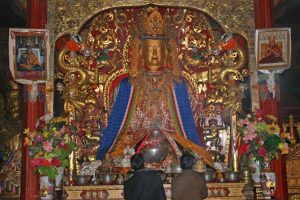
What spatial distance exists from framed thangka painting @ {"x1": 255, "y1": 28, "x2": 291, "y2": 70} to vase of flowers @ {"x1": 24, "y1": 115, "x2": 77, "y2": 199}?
309cm

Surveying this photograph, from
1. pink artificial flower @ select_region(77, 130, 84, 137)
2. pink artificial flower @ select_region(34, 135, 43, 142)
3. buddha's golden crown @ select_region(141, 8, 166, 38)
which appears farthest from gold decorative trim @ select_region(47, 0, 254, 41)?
pink artificial flower @ select_region(34, 135, 43, 142)

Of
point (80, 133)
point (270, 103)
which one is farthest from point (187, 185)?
point (80, 133)

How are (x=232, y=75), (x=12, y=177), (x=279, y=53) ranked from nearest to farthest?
1. (x=279, y=53)
2. (x=232, y=75)
3. (x=12, y=177)

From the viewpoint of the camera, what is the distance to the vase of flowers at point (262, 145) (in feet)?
21.3

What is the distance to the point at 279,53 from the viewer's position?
7.13 meters

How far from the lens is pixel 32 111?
7113mm

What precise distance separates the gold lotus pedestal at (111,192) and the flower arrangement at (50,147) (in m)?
0.36

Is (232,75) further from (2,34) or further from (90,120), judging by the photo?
(2,34)

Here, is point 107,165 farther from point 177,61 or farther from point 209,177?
point 177,61

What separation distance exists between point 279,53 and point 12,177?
496 cm

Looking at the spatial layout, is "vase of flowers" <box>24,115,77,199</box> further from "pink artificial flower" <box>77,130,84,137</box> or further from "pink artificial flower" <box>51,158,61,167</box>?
"pink artificial flower" <box>77,130,84,137</box>

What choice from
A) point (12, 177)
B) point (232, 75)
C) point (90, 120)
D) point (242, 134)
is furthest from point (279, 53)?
point (12, 177)

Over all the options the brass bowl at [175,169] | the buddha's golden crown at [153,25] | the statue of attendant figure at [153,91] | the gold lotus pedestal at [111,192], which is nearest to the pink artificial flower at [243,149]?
the gold lotus pedestal at [111,192]

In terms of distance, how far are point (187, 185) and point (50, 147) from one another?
2464 mm
